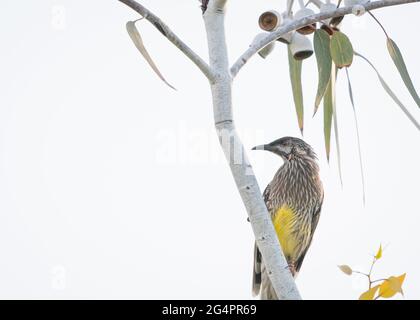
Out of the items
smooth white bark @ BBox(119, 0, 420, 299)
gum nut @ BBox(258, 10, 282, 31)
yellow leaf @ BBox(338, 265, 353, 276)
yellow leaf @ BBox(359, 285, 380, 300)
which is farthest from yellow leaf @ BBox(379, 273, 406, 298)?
gum nut @ BBox(258, 10, 282, 31)

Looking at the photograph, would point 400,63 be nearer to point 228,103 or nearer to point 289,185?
point 228,103

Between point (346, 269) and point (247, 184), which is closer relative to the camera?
point (346, 269)

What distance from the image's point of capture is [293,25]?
10.1 ft

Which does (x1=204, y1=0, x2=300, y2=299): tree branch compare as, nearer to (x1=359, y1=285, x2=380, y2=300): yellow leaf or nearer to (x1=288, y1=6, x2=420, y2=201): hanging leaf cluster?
(x1=359, y1=285, x2=380, y2=300): yellow leaf

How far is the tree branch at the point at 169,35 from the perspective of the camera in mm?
2773

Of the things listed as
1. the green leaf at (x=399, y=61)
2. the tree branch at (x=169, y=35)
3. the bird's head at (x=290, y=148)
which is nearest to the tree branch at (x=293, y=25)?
the tree branch at (x=169, y=35)

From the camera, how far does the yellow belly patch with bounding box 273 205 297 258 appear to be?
18.3 ft

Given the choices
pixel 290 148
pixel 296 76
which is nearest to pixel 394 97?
pixel 296 76

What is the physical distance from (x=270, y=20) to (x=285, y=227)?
2.69 m

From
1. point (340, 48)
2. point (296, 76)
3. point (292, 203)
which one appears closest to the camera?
point (340, 48)

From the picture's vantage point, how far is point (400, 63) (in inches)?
145

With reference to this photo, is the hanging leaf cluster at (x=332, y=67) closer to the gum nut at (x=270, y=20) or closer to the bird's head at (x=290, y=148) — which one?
the gum nut at (x=270, y=20)

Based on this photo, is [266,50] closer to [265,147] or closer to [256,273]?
[256,273]

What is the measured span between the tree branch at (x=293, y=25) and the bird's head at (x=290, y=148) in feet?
9.84
